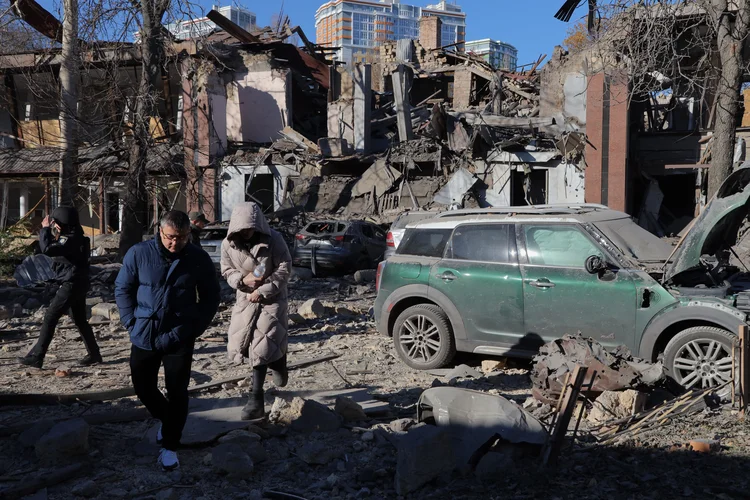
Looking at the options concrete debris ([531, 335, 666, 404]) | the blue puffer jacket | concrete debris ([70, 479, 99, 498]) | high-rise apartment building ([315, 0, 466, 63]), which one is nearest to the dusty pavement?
concrete debris ([70, 479, 99, 498])

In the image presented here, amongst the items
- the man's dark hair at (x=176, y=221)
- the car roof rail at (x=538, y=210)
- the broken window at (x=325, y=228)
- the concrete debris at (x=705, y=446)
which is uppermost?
the car roof rail at (x=538, y=210)

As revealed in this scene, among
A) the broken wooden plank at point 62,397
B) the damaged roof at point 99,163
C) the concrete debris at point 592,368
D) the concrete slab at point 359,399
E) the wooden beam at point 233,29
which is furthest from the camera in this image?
the wooden beam at point 233,29

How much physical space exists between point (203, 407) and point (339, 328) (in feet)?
14.6

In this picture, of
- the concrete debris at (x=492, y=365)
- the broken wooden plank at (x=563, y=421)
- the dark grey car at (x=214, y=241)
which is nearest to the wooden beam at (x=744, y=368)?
the broken wooden plank at (x=563, y=421)

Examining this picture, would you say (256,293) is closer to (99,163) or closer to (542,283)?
(542,283)

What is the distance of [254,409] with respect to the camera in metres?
5.41

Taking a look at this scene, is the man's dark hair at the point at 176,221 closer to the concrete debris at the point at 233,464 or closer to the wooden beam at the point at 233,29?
the concrete debris at the point at 233,464

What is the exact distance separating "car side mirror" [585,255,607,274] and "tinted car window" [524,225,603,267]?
215mm

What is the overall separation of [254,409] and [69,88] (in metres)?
11.4

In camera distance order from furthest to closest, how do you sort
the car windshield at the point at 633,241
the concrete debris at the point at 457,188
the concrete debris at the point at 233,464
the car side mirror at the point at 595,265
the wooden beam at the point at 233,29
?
the wooden beam at the point at 233,29 < the concrete debris at the point at 457,188 < the car windshield at the point at 633,241 < the car side mirror at the point at 595,265 < the concrete debris at the point at 233,464

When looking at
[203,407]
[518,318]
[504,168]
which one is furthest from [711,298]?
[504,168]

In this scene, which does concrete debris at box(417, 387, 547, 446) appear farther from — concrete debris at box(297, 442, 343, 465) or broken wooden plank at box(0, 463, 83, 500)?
broken wooden plank at box(0, 463, 83, 500)

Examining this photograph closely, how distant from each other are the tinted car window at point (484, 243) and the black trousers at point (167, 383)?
370cm

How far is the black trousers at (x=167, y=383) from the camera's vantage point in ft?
14.9
